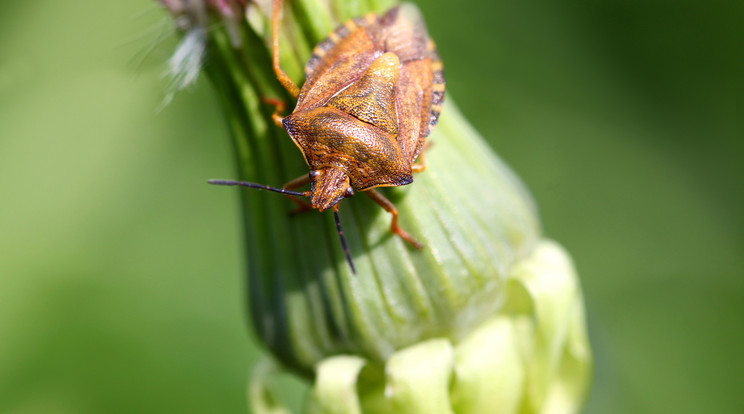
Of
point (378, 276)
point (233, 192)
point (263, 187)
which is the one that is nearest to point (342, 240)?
point (378, 276)

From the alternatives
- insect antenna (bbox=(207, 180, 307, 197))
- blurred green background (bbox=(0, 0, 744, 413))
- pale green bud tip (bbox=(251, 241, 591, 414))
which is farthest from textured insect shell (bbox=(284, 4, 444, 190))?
blurred green background (bbox=(0, 0, 744, 413))

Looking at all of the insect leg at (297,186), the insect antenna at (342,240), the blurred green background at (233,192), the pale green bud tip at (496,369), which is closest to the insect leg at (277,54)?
the insect leg at (297,186)

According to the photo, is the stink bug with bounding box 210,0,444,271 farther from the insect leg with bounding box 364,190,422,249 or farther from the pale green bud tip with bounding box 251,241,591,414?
the pale green bud tip with bounding box 251,241,591,414

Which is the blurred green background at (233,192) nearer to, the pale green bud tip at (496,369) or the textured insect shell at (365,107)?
the pale green bud tip at (496,369)

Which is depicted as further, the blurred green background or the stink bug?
the blurred green background

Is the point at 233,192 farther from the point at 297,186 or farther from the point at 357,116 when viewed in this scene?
the point at 357,116

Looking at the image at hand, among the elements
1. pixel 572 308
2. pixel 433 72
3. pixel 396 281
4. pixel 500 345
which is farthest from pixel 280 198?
pixel 572 308

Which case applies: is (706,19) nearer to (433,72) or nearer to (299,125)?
(433,72)
